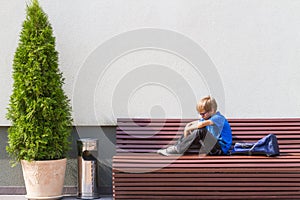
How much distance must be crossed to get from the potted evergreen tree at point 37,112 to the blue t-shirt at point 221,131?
5.27ft

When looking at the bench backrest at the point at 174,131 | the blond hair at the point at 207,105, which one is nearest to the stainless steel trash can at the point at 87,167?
the bench backrest at the point at 174,131

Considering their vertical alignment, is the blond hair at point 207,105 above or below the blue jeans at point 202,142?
above

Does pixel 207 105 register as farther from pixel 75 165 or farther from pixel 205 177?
pixel 75 165

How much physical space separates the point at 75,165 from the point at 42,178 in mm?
704

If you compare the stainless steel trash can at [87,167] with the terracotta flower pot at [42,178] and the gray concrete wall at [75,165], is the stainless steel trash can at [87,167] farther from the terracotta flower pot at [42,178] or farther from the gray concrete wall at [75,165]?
the gray concrete wall at [75,165]

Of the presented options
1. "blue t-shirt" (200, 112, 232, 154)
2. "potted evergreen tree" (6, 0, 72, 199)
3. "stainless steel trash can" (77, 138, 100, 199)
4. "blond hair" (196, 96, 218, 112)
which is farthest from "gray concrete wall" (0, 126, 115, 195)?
"blue t-shirt" (200, 112, 232, 154)

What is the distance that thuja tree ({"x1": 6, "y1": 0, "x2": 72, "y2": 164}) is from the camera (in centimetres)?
606

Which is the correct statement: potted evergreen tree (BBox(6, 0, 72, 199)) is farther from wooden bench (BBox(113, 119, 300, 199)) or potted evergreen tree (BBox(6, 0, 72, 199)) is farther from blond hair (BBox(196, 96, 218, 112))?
blond hair (BBox(196, 96, 218, 112))

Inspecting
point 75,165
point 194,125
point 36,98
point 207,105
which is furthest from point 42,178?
point 207,105

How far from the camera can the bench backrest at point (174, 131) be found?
632 centimetres

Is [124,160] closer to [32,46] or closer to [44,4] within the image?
[32,46]

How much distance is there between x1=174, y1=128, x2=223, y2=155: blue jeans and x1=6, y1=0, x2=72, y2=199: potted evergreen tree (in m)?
1.28

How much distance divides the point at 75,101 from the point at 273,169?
2469mm

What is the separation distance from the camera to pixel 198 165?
5.48 m
